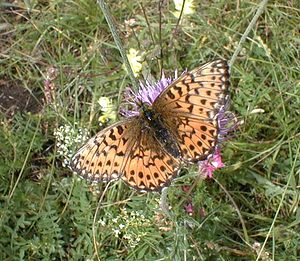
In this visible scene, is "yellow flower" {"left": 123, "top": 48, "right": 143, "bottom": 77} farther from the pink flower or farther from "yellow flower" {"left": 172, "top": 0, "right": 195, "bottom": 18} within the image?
the pink flower

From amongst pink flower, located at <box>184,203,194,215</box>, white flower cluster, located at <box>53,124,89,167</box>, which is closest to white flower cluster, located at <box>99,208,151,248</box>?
pink flower, located at <box>184,203,194,215</box>

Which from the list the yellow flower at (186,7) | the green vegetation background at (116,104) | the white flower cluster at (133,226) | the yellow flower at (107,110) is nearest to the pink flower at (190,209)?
the green vegetation background at (116,104)

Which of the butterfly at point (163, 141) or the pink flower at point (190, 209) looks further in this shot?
the pink flower at point (190, 209)

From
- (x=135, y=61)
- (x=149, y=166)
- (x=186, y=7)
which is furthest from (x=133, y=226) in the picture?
(x=186, y=7)

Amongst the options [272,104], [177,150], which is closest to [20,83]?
[272,104]

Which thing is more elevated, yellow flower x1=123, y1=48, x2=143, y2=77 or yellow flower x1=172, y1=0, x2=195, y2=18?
yellow flower x1=172, y1=0, x2=195, y2=18

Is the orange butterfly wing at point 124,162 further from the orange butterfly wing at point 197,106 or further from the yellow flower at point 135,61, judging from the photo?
the yellow flower at point 135,61

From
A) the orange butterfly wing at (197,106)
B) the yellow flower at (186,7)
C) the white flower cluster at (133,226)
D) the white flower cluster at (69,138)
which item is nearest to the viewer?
the orange butterfly wing at (197,106)
